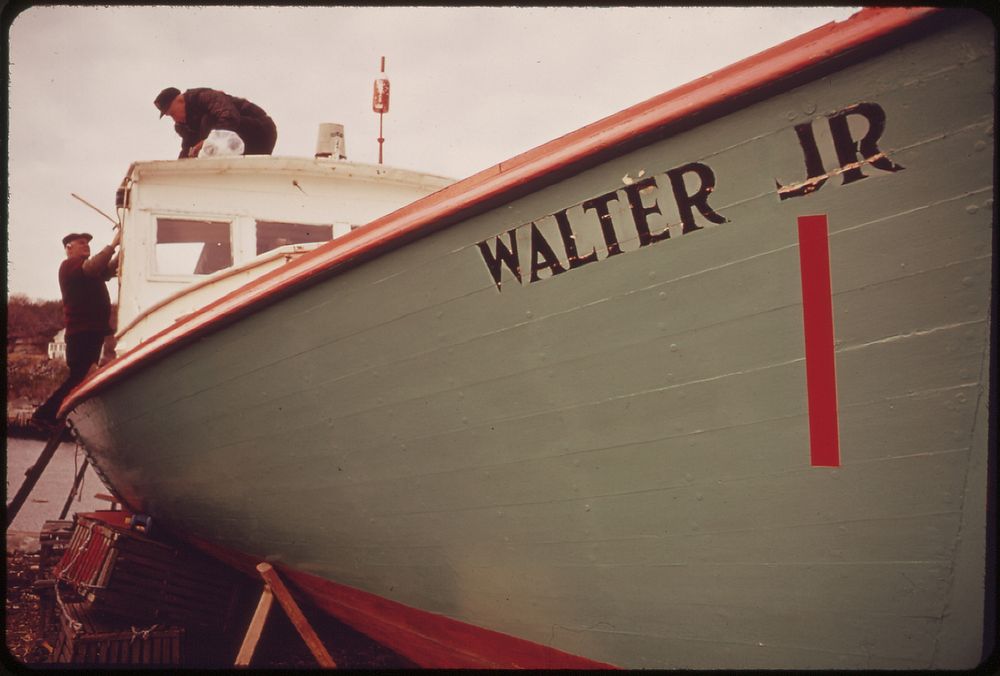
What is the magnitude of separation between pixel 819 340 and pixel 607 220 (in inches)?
26.8

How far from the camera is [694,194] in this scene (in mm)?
1792

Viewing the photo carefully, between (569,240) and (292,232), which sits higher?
(292,232)

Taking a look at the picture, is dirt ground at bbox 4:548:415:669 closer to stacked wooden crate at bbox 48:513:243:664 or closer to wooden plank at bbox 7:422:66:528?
stacked wooden crate at bbox 48:513:243:664

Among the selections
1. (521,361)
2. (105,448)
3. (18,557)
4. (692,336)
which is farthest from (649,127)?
(18,557)

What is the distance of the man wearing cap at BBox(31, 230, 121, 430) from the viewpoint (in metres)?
4.44

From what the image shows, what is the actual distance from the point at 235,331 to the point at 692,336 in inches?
72.5

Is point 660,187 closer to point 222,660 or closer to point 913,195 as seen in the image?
point 913,195

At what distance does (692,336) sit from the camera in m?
1.83

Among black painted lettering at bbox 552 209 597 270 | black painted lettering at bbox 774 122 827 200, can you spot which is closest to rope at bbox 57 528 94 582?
black painted lettering at bbox 552 209 597 270

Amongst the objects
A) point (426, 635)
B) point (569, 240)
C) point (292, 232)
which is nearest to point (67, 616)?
point (426, 635)

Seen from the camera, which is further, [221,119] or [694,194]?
[221,119]

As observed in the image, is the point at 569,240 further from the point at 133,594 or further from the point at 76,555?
the point at 76,555

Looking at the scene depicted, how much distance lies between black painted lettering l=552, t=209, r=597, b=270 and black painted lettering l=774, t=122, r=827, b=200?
0.63 meters

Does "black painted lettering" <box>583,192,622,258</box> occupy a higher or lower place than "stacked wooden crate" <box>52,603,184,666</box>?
higher
